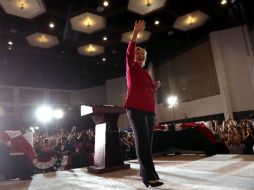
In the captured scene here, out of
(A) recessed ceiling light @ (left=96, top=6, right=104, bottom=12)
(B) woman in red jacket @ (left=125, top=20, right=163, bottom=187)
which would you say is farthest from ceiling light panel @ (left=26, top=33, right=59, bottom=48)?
(B) woman in red jacket @ (left=125, top=20, right=163, bottom=187)

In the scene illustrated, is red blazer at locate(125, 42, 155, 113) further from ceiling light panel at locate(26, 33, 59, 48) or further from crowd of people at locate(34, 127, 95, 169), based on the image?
ceiling light panel at locate(26, 33, 59, 48)

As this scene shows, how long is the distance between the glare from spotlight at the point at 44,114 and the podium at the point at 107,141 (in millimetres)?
8369

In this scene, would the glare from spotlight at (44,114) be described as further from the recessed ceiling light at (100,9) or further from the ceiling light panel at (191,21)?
the ceiling light panel at (191,21)

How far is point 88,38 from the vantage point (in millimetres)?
7801

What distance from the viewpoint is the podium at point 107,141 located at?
8.21 ft

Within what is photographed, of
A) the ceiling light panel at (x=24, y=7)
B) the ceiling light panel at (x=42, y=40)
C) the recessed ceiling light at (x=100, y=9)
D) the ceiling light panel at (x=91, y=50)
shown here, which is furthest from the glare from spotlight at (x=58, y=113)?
the recessed ceiling light at (x=100, y=9)

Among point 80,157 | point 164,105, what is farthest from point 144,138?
point 164,105

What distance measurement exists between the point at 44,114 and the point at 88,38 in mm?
4490

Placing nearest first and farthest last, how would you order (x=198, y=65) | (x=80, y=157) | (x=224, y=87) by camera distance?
1. (x=80, y=157)
2. (x=224, y=87)
3. (x=198, y=65)

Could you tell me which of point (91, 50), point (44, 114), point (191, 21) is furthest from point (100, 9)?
point (44, 114)

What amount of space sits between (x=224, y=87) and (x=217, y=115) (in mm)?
873

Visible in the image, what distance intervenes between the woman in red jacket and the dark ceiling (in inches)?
188

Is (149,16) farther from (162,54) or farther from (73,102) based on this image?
(73,102)

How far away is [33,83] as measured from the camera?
35.0ft
